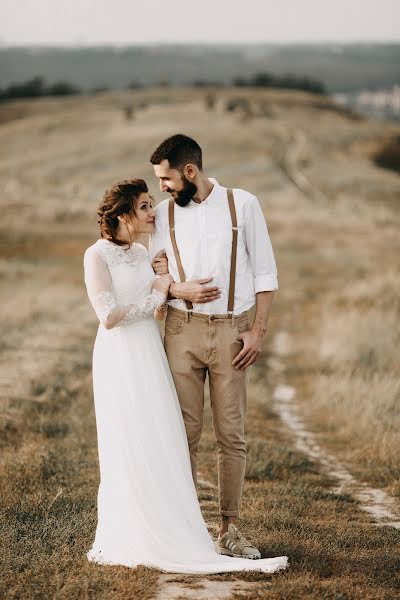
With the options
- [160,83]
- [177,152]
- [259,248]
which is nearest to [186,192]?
[177,152]

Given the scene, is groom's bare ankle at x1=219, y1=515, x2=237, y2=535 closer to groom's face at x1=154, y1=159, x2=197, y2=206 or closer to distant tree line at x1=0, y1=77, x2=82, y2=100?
groom's face at x1=154, y1=159, x2=197, y2=206

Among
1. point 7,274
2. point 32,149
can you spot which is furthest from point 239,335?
point 32,149

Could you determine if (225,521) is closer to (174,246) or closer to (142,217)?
(174,246)

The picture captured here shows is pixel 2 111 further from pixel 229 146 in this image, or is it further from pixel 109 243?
pixel 109 243

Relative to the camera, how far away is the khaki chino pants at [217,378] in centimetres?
520

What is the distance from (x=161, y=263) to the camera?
532cm

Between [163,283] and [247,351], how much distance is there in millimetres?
599

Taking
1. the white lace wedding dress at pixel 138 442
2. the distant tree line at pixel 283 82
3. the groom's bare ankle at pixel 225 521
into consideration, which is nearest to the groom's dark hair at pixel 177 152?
the white lace wedding dress at pixel 138 442

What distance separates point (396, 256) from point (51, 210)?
18.0 meters

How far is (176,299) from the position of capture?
5.28 metres

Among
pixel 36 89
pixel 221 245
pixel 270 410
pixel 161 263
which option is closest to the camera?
pixel 221 245

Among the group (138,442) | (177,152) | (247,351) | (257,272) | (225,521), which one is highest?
(177,152)

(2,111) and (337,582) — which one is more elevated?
(2,111)

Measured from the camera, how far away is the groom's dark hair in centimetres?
512
